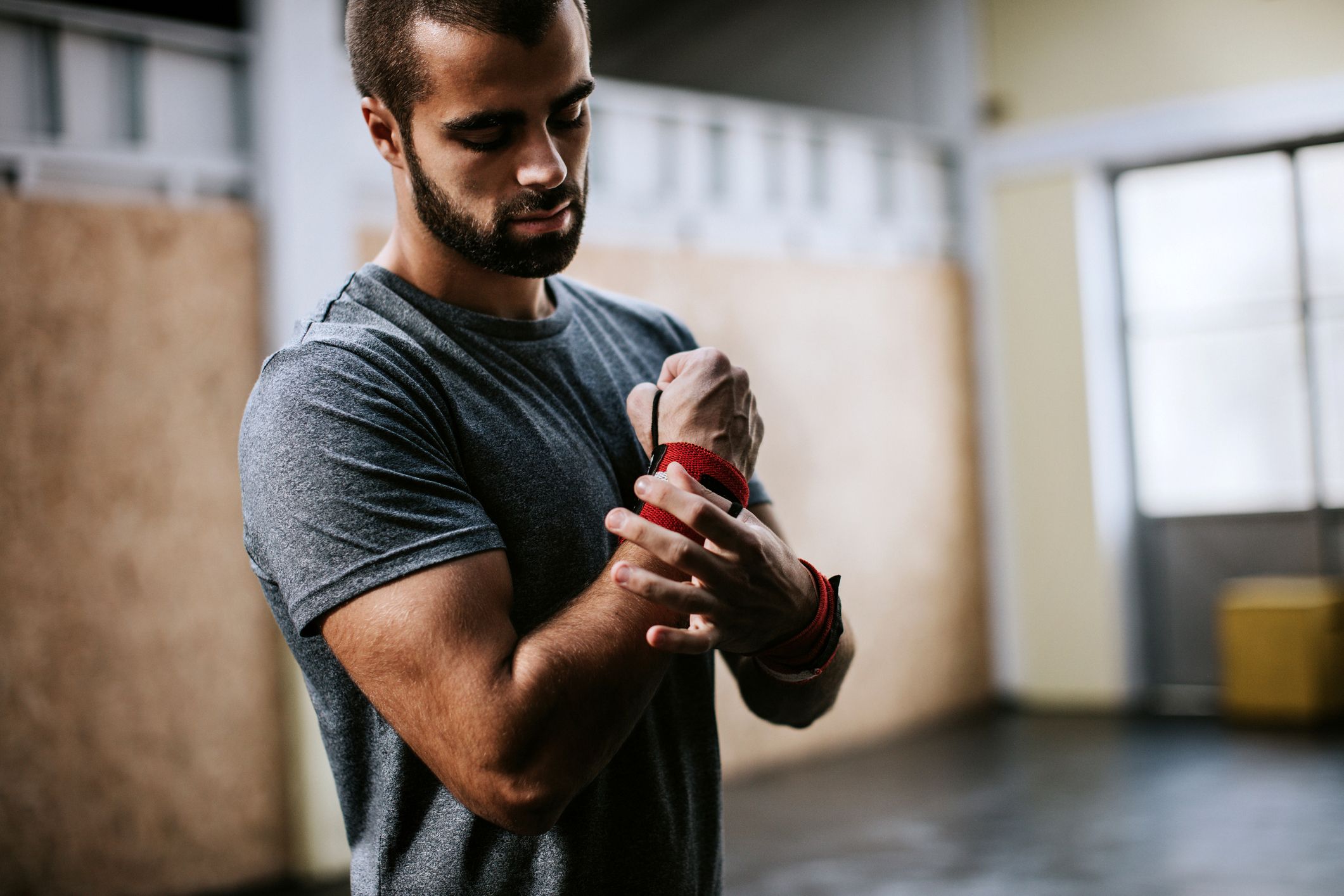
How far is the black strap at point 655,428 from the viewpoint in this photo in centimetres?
102

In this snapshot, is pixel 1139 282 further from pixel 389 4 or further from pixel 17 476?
pixel 389 4

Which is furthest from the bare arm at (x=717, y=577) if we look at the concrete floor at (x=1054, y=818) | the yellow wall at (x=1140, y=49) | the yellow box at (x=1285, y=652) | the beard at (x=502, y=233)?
the yellow wall at (x=1140, y=49)

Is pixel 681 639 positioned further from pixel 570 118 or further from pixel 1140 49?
pixel 1140 49

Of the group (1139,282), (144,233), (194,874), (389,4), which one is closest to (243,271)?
(144,233)

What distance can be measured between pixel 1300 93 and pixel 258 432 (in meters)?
6.37

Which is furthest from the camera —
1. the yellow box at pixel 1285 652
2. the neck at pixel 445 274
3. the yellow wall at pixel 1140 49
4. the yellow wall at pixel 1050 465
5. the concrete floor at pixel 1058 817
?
the yellow wall at pixel 1050 465

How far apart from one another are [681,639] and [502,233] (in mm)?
397

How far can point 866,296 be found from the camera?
6391 mm

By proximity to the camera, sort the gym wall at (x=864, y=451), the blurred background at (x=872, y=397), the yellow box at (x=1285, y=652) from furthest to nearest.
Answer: the yellow box at (x=1285, y=652), the gym wall at (x=864, y=451), the blurred background at (x=872, y=397)

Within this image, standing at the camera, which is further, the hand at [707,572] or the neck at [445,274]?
the neck at [445,274]

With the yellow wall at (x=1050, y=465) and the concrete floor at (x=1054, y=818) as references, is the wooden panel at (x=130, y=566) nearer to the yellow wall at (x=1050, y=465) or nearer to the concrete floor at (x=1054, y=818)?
the concrete floor at (x=1054, y=818)

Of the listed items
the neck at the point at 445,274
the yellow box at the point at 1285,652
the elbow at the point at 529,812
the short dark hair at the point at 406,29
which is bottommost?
the yellow box at the point at 1285,652

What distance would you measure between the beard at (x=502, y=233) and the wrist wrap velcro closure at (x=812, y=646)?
1.14 feet

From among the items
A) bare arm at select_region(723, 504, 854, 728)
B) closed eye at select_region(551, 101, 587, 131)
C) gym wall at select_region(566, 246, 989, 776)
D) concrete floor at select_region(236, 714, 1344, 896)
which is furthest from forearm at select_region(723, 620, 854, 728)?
gym wall at select_region(566, 246, 989, 776)
